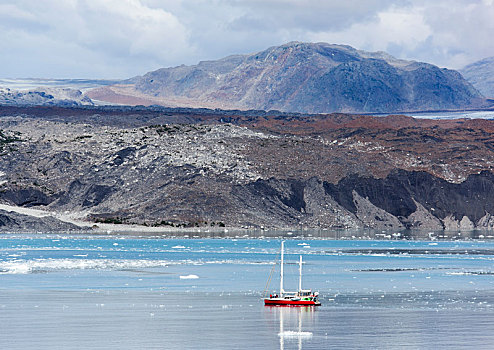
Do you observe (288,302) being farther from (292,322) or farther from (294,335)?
(294,335)

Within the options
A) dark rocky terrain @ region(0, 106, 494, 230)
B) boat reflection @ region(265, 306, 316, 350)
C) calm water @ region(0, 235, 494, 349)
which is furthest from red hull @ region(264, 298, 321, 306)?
dark rocky terrain @ region(0, 106, 494, 230)

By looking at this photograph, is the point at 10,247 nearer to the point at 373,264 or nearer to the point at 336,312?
the point at 373,264

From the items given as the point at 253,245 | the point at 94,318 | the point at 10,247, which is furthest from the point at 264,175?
the point at 94,318

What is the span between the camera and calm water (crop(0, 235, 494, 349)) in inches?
1646

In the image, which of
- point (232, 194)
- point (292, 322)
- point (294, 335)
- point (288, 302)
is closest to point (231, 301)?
point (288, 302)

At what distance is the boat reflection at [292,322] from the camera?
137 ft

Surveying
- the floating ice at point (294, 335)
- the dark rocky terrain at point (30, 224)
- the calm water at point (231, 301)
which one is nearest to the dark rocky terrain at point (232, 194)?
the dark rocky terrain at point (30, 224)

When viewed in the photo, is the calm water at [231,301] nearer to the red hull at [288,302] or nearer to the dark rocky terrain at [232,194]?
the red hull at [288,302]

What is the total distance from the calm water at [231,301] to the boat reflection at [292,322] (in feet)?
0.22

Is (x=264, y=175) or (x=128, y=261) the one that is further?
(x=264, y=175)

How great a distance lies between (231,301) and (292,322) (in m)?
8.86

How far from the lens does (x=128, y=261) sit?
296 ft

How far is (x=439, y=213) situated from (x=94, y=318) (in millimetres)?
154249

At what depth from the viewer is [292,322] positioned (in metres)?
48.2
